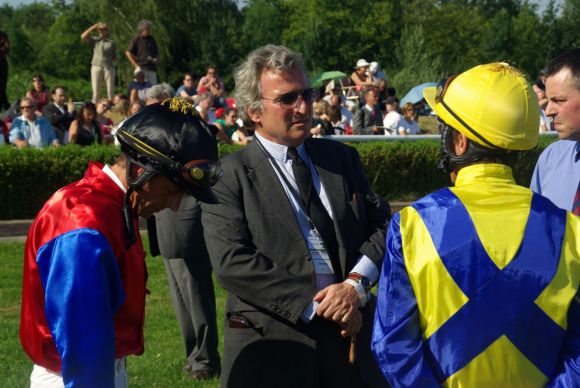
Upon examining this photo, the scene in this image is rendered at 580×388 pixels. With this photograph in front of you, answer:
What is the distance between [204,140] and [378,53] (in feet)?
231

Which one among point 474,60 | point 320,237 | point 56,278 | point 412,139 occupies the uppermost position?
point 56,278

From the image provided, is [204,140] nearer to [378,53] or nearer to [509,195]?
[509,195]

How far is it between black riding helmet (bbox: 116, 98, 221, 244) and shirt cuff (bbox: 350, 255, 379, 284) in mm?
1072

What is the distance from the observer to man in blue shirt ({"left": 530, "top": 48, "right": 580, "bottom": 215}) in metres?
4.48

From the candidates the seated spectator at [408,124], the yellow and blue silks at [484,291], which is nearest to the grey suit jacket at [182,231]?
the yellow and blue silks at [484,291]

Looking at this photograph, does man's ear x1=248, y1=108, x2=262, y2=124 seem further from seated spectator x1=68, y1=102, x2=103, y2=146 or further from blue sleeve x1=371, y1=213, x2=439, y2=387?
seated spectator x1=68, y1=102, x2=103, y2=146

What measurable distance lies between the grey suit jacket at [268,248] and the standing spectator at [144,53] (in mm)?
16823

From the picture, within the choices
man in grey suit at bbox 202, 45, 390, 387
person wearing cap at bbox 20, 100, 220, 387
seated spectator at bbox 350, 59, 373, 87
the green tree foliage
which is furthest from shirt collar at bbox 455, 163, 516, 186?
the green tree foliage

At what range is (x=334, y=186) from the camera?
4.34 metres

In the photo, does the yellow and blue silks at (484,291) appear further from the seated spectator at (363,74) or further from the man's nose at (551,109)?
the seated spectator at (363,74)

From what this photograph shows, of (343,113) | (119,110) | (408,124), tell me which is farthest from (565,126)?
(343,113)

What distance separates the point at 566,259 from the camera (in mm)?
2934

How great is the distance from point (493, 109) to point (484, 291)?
59 cm

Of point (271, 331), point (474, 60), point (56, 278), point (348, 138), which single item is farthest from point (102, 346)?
point (474, 60)
